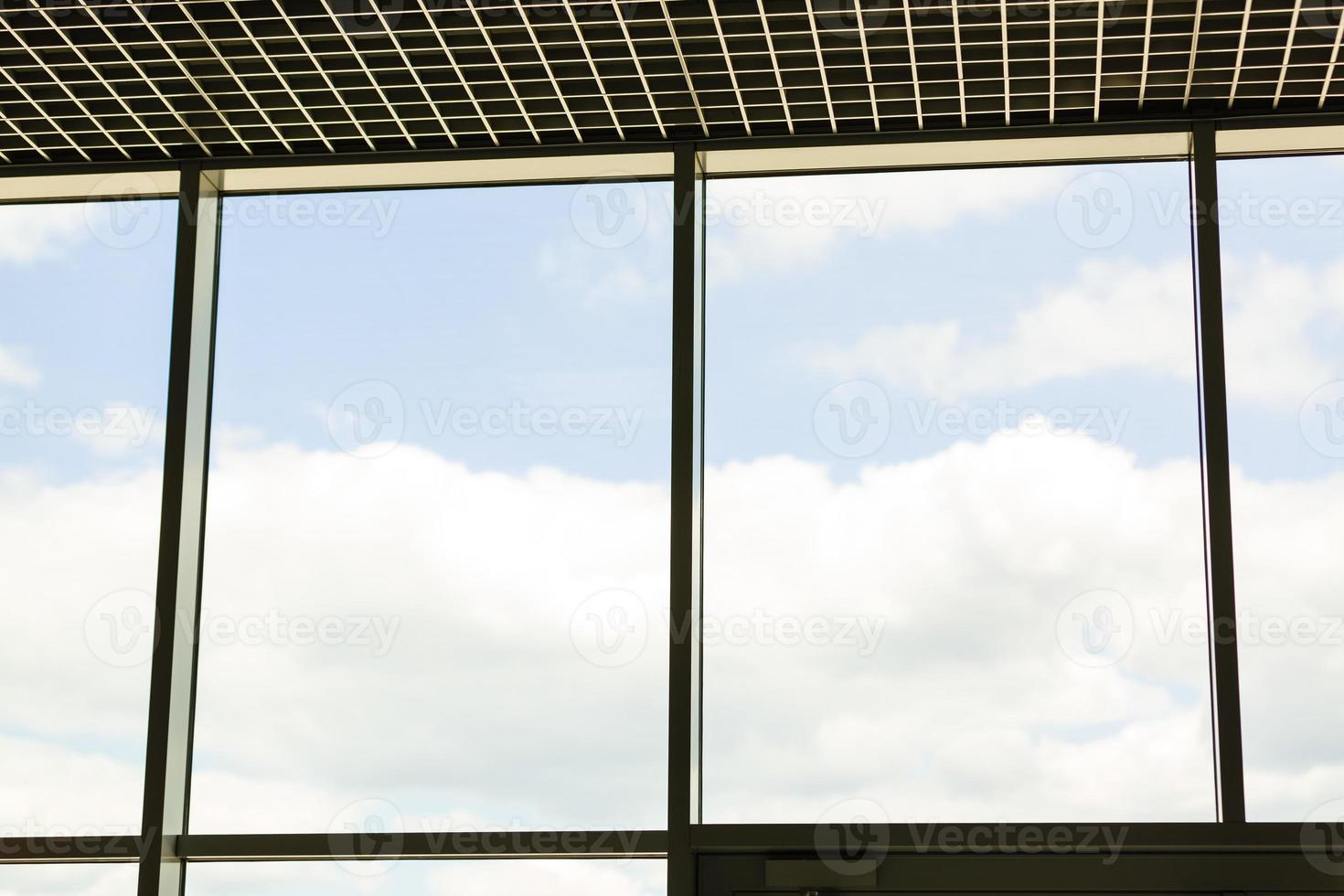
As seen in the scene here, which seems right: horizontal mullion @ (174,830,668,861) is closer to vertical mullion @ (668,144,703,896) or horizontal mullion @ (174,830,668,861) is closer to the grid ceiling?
vertical mullion @ (668,144,703,896)

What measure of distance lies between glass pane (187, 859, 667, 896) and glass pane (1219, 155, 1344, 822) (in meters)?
→ 1.27

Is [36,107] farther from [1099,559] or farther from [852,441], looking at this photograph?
[1099,559]

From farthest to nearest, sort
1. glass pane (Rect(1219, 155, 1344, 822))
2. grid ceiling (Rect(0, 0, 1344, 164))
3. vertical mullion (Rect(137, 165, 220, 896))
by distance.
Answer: vertical mullion (Rect(137, 165, 220, 896)) < glass pane (Rect(1219, 155, 1344, 822)) < grid ceiling (Rect(0, 0, 1344, 164))

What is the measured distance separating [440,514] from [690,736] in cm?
76

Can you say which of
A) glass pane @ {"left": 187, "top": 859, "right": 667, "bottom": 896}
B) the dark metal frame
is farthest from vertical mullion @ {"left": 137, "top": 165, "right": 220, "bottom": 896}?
glass pane @ {"left": 187, "top": 859, "right": 667, "bottom": 896}

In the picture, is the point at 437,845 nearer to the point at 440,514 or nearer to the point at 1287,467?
the point at 440,514

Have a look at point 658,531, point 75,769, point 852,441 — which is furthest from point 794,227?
point 75,769

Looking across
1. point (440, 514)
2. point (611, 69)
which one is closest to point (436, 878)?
point (440, 514)

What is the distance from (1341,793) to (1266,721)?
0.62ft

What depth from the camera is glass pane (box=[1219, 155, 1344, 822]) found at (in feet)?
9.63

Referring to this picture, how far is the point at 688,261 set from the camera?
3.25 m

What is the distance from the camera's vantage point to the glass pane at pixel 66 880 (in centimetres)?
312

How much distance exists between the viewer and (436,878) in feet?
10.0

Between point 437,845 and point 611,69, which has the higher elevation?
point 611,69
